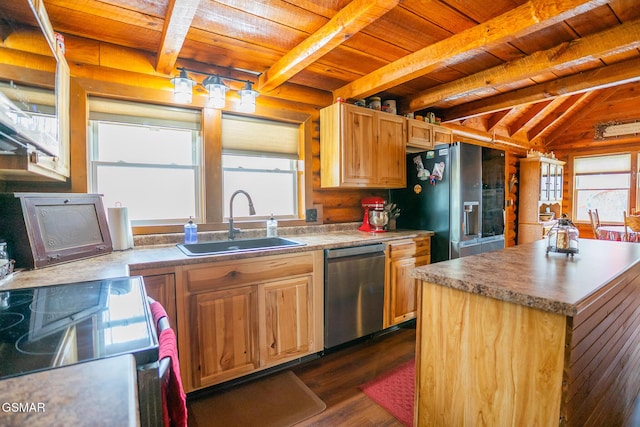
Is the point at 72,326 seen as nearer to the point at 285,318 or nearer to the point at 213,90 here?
the point at 285,318

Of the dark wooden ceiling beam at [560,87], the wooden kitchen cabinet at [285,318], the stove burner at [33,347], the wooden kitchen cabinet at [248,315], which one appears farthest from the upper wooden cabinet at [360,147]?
the stove burner at [33,347]

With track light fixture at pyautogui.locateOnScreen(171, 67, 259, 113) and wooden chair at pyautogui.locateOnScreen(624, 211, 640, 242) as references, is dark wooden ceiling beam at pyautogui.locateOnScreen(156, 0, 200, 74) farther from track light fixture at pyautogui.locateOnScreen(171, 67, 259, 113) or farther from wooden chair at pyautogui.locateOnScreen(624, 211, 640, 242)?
wooden chair at pyautogui.locateOnScreen(624, 211, 640, 242)

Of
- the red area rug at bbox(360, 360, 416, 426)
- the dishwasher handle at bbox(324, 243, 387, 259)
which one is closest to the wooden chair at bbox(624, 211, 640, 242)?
the dishwasher handle at bbox(324, 243, 387, 259)

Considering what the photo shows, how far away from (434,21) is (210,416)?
9.23ft

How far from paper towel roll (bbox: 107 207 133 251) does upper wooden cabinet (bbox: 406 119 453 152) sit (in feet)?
8.88

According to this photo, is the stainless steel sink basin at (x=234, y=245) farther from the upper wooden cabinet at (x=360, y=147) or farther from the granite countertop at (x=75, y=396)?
the granite countertop at (x=75, y=396)

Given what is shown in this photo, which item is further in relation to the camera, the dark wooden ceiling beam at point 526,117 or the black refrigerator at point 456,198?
the dark wooden ceiling beam at point 526,117

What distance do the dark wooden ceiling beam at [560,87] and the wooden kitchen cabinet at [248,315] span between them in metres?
2.86

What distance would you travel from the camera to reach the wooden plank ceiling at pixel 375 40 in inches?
70.5

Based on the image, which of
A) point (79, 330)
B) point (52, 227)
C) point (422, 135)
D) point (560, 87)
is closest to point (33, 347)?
point (79, 330)

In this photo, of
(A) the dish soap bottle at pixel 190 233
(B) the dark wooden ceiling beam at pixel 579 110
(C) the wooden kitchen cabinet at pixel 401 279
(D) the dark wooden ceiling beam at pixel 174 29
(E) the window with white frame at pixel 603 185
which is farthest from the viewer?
(E) the window with white frame at pixel 603 185

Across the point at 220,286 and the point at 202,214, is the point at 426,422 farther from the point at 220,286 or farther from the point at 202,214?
the point at 202,214

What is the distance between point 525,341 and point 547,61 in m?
2.36

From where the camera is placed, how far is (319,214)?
3023 millimetres
